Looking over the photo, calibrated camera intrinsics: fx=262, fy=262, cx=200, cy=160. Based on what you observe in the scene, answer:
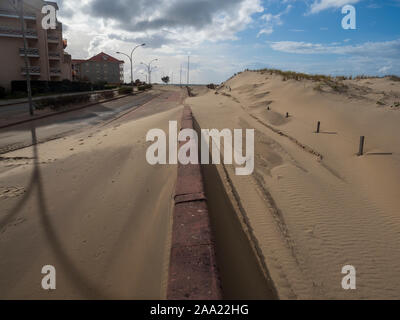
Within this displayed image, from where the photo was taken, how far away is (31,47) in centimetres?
4109

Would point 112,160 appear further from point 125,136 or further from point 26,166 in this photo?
point 125,136

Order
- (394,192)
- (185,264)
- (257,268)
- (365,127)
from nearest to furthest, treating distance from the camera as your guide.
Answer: (185,264) < (257,268) < (394,192) < (365,127)

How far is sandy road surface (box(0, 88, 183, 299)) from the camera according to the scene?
270 centimetres

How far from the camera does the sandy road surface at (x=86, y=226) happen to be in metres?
2.70

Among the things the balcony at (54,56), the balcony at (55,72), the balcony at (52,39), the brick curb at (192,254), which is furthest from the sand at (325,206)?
the balcony at (52,39)

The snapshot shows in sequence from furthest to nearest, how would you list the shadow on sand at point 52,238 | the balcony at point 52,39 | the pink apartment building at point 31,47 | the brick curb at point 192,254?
the balcony at point 52,39
the pink apartment building at point 31,47
the shadow on sand at point 52,238
the brick curb at point 192,254

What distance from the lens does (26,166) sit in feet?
20.9

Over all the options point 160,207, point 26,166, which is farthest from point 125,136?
point 160,207

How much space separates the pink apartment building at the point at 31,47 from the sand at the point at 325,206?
38.9m

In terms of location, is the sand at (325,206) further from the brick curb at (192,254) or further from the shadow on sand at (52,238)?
the shadow on sand at (52,238)

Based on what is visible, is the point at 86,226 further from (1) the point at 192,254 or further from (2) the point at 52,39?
(2) the point at 52,39

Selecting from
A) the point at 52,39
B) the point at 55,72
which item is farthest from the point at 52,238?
the point at 52,39

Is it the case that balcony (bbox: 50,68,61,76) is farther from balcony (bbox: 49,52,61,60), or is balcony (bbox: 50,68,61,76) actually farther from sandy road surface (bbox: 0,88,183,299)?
sandy road surface (bbox: 0,88,183,299)
